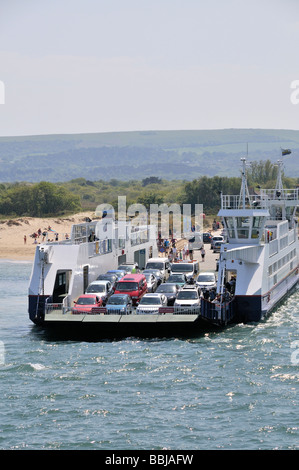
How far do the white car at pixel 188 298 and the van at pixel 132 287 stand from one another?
2735 millimetres

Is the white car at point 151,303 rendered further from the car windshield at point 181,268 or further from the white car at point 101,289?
the car windshield at point 181,268

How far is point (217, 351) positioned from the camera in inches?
1243

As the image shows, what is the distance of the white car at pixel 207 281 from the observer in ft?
133

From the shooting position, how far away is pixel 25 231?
86312 millimetres

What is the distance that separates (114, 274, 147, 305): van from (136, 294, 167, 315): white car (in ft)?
6.72

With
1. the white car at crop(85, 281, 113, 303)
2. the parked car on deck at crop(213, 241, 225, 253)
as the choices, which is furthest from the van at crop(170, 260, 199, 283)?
the parked car on deck at crop(213, 241, 225, 253)

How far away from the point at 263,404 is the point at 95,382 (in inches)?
235

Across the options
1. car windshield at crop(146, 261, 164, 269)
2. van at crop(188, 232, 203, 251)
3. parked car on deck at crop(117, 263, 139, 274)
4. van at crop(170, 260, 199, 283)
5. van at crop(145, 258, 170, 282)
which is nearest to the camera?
parked car on deck at crop(117, 263, 139, 274)

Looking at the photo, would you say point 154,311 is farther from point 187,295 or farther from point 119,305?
point 187,295

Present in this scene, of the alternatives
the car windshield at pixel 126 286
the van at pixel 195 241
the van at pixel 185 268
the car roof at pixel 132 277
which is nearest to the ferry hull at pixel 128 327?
the car windshield at pixel 126 286

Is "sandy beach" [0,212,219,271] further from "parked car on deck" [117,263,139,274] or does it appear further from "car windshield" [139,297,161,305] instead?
"car windshield" [139,297,161,305]

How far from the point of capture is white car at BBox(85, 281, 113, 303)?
3724 cm

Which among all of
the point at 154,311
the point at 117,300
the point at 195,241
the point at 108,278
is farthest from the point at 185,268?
the point at 195,241

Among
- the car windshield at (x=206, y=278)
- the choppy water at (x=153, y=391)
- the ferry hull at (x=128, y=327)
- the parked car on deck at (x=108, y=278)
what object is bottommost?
the choppy water at (x=153, y=391)
